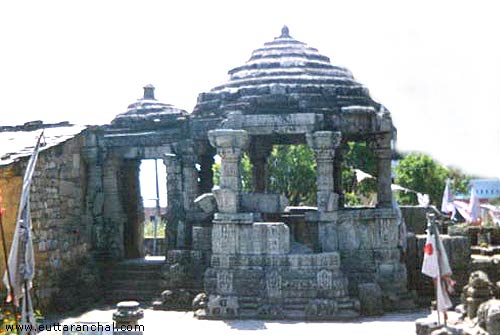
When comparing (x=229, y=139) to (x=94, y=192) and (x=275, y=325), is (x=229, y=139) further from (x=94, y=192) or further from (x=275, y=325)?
(x=94, y=192)

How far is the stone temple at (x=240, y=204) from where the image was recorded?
1387cm

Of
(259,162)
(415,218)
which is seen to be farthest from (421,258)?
(259,162)

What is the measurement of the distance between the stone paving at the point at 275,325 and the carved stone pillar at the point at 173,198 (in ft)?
10.4

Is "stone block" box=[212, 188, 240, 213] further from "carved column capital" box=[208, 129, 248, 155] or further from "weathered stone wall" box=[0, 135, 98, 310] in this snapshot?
"weathered stone wall" box=[0, 135, 98, 310]

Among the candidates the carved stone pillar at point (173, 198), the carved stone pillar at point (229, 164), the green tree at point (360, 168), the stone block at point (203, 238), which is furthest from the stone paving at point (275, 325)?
the green tree at point (360, 168)

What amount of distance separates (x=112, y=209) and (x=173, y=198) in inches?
65.2

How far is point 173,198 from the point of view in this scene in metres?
17.3

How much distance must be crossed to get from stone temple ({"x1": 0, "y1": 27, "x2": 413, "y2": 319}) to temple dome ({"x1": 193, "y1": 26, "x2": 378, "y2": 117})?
3 cm

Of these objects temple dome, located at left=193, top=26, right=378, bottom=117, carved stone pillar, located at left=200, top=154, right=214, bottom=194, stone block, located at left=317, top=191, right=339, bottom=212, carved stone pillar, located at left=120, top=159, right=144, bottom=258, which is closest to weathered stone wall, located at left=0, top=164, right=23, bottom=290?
temple dome, located at left=193, top=26, right=378, bottom=117

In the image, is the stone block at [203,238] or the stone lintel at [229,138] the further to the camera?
the stone block at [203,238]

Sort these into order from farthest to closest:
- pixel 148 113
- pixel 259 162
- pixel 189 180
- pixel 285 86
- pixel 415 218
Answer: pixel 259 162, pixel 148 113, pixel 415 218, pixel 189 180, pixel 285 86

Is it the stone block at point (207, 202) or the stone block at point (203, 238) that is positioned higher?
the stone block at point (207, 202)

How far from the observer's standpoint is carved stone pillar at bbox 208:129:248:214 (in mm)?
14336

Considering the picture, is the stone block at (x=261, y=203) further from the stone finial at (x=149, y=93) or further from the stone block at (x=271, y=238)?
the stone finial at (x=149, y=93)
